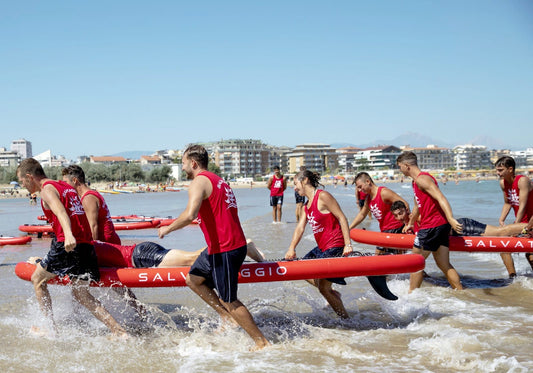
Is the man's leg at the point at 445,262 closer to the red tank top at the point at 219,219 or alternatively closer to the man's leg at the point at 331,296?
the man's leg at the point at 331,296

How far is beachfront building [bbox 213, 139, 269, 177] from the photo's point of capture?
591 feet

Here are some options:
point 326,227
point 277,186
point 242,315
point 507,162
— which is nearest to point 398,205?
point 507,162

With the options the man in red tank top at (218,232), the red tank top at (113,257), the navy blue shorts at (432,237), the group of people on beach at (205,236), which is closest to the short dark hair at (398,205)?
the group of people on beach at (205,236)

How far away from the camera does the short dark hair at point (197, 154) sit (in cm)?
503

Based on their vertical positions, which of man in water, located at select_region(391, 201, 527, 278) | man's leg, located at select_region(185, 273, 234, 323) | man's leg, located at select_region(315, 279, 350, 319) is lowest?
man's leg, located at select_region(315, 279, 350, 319)

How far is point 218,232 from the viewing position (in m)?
4.91

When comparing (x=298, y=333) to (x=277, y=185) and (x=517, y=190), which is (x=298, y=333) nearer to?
(x=517, y=190)

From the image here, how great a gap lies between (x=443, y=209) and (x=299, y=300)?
225 cm

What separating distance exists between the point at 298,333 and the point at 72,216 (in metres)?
2.64

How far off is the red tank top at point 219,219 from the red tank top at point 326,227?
1308 mm

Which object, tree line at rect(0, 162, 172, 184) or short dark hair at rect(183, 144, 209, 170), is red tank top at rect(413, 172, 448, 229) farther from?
tree line at rect(0, 162, 172, 184)

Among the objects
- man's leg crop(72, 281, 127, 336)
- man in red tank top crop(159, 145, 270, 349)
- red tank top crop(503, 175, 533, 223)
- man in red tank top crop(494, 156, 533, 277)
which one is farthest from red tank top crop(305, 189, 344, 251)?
red tank top crop(503, 175, 533, 223)

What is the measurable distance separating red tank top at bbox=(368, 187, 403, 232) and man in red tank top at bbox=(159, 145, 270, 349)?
11.2 ft

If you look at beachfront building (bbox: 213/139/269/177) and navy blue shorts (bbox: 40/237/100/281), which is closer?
navy blue shorts (bbox: 40/237/100/281)
